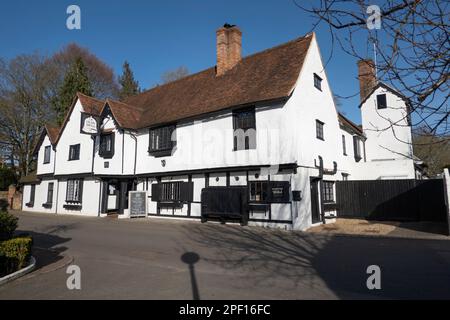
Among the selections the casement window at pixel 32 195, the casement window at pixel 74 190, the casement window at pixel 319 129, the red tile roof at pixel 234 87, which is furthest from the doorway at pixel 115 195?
the casement window at pixel 319 129

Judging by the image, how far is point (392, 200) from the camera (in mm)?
17359

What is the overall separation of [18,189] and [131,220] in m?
23.7

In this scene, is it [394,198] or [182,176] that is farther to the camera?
[182,176]

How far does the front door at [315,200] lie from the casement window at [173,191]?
6.82 metres

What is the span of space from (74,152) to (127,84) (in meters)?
23.9

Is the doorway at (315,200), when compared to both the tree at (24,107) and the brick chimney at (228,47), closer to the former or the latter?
the brick chimney at (228,47)

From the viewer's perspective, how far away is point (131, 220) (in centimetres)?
1914

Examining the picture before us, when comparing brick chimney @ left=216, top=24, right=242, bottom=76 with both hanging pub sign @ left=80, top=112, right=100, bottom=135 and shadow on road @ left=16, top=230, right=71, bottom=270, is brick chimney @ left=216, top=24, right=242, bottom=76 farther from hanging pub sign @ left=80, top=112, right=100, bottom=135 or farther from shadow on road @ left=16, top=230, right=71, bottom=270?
shadow on road @ left=16, top=230, right=71, bottom=270

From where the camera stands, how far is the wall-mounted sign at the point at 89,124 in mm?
21781

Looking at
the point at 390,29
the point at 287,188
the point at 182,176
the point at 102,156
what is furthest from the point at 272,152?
the point at 102,156

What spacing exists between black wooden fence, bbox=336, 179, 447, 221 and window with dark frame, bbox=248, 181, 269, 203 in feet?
20.2
